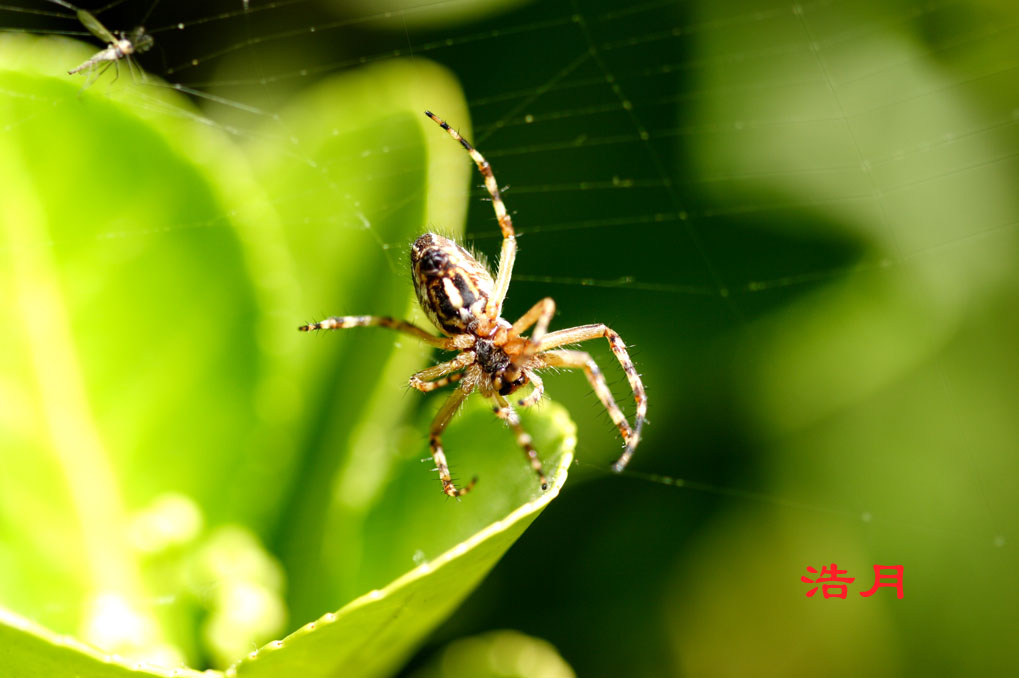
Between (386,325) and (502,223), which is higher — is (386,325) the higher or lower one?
the lower one

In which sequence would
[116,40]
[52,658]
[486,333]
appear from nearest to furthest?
[52,658] < [116,40] < [486,333]

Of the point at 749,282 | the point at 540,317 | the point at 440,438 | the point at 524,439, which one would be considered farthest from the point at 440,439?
the point at 749,282

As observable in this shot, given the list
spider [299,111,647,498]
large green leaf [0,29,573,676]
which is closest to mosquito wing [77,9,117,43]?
large green leaf [0,29,573,676]

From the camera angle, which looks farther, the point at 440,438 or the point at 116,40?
the point at 116,40

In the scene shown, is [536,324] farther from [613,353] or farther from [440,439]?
[440,439]

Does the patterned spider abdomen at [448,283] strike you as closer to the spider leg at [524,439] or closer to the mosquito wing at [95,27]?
the spider leg at [524,439]

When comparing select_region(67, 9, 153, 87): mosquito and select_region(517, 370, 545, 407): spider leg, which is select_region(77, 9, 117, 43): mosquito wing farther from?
select_region(517, 370, 545, 407): spider leg

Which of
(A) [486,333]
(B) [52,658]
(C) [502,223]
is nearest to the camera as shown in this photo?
(B) [52,658]

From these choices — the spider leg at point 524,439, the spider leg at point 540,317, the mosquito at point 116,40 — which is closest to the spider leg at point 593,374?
the spider leg at point 540,317
